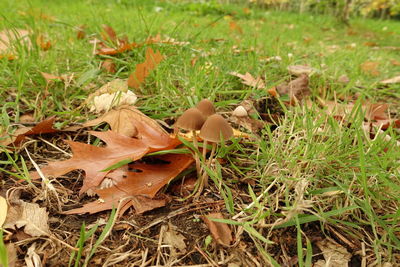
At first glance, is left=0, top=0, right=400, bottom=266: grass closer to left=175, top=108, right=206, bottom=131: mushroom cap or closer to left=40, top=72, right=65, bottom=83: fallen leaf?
left=40, top=72, right=65, bottom=83: fallen leaf

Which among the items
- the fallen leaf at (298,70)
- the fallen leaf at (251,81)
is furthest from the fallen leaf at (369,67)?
the fallen leaf at (251,81)

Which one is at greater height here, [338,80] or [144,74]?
[144,74]

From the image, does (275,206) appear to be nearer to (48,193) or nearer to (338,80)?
(48,193)

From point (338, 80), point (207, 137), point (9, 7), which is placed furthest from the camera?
point (9, 7)

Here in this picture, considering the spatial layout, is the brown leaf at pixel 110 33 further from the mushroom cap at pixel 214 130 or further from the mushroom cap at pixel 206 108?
the mushroom cap at pixel 214 130

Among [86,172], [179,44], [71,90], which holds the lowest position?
[86,172]

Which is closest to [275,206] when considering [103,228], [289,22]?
[103,228]
